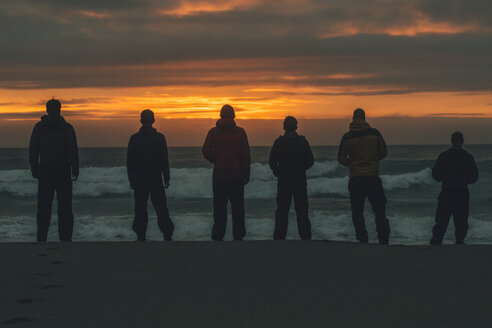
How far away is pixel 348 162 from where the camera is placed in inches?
319

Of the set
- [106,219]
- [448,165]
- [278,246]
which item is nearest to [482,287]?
[278,246]

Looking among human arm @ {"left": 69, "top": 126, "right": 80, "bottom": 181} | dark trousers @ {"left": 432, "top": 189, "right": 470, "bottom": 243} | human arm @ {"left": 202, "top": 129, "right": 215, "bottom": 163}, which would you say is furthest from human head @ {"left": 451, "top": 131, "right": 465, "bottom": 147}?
human arm @ {"left": 69, "top": 126, "right": 80, "bottom": 181}

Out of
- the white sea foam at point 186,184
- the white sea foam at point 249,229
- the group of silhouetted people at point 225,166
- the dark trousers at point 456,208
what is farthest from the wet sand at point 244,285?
the white sea foam at point 186,184

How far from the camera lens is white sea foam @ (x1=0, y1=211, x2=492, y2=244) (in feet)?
50.6

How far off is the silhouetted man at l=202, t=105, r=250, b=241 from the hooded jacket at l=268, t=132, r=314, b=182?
386 millimetres

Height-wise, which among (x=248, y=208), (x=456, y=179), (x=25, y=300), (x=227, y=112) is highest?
(x=227, y=112)

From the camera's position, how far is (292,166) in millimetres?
8227

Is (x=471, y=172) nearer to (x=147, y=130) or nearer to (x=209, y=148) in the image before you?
(x=209, y=148)

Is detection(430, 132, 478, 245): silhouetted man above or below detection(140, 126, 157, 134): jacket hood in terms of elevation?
below

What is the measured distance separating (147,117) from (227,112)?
1007 millimetres

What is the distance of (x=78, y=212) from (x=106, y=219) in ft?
9.38

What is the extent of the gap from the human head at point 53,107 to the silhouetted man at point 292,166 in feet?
8.81

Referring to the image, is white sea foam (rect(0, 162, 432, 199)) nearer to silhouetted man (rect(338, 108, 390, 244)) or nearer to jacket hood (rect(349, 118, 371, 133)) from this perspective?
silhouetted man (rect(338, 108, 390, 244))

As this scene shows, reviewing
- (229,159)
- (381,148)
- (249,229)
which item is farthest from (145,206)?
(249,229)
